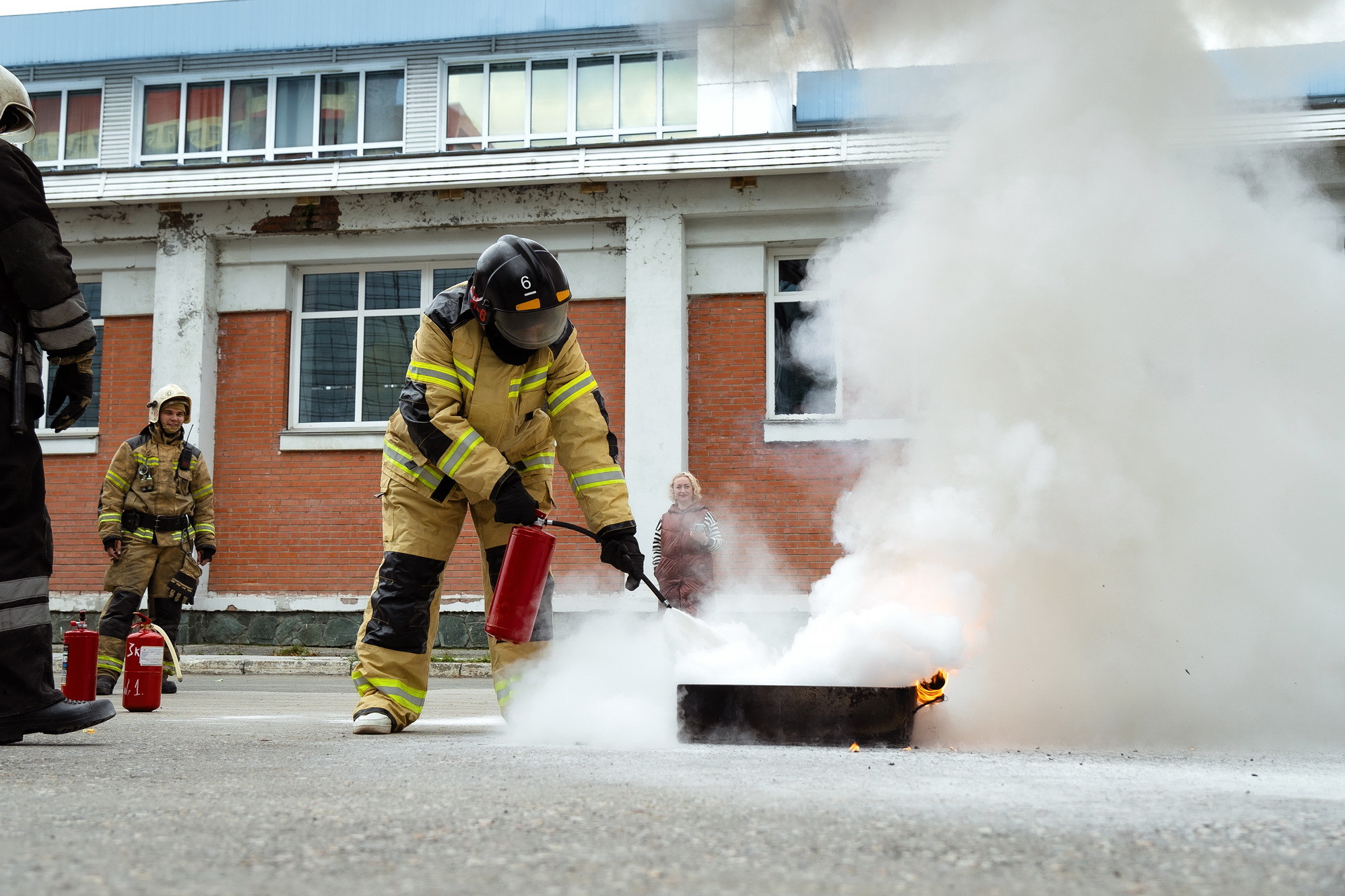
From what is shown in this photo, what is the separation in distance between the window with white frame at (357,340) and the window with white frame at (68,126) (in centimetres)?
530

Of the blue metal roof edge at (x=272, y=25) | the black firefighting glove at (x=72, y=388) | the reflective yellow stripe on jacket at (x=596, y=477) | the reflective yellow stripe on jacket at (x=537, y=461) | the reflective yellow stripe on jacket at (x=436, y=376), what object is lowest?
the reflective yellow stripe on jacket at (x=596, y=477)

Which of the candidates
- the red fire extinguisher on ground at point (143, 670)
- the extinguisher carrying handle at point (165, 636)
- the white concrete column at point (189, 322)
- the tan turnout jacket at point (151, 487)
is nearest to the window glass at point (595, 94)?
the white concrete column at point (189, 322)

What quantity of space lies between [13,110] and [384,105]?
1213 centimetres

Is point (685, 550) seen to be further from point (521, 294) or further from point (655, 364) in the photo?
point (521, 294)

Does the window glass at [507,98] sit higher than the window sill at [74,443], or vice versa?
the window glass at [507,98]

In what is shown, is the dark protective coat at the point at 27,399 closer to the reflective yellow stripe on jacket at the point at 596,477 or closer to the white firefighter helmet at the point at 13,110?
the white firefighter helmet at the point at 13,110

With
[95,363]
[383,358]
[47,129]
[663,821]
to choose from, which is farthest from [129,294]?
[663,821]

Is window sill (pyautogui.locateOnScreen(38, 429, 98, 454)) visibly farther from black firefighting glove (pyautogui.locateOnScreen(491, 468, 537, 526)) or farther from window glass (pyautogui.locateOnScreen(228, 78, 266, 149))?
black firefighting glove (pyautogui.locateOnScreen(491, 468, 537, 526))

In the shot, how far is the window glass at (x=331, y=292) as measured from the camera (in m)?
13.7

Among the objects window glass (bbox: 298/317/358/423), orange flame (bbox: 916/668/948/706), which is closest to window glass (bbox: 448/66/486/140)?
window glass (bbox: 298/317/358/423)

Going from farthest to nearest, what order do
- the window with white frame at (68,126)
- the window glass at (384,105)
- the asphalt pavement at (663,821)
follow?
the window with white frame at (68,126), the window glass at (384,105), the asphalt pavement at (663,821)

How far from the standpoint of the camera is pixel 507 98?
15.9m

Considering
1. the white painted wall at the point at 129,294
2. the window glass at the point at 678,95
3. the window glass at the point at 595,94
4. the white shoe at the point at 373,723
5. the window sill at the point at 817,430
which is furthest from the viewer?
the window glass at the point at 595,94

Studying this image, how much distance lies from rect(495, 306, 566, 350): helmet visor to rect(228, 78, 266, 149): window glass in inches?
508
